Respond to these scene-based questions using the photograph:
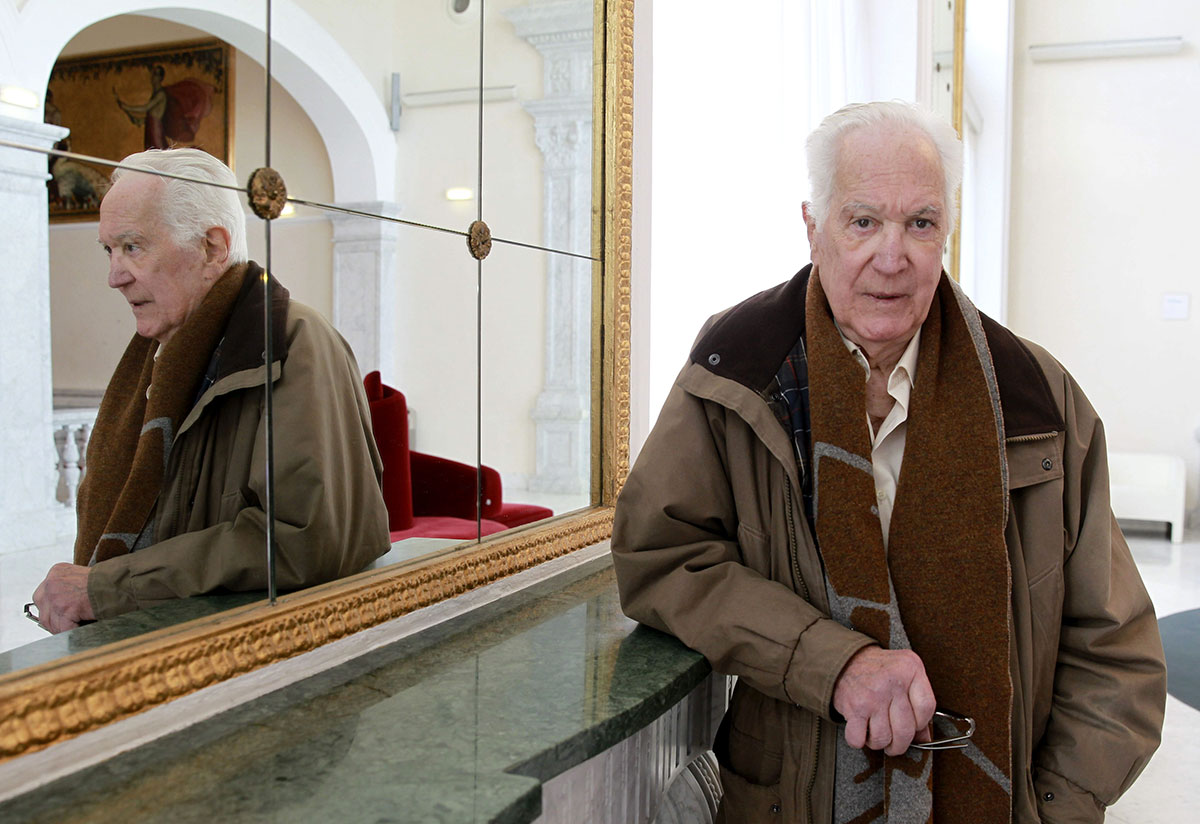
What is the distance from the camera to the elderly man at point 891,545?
146cm

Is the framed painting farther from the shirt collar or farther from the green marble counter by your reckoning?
the shirt collar

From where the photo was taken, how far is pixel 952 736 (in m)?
1.46

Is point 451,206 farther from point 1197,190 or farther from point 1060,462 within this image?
point 1197,190

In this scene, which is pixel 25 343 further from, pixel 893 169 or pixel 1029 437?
pixel 1029 437

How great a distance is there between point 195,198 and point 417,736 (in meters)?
0.69

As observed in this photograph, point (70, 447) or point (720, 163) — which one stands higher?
point (720, 163)

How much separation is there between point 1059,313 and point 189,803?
8.32m

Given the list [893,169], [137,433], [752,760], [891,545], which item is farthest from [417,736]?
[893,169]

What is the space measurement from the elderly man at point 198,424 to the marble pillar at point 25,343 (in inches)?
2.3

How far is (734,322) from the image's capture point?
5.42ft

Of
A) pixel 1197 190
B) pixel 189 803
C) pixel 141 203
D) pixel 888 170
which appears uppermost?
pixel 1197 190

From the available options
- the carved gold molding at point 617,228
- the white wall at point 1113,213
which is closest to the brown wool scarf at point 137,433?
the carved gold molding at point 617,228

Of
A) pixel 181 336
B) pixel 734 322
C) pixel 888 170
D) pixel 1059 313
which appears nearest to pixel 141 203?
pixel 181 336

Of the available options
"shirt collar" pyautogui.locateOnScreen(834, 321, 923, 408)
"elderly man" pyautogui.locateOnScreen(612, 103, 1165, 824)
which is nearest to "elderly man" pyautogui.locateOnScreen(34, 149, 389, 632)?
"elderly man" pyautogui.locateOnScreen(612, 103, 1165, 824)
